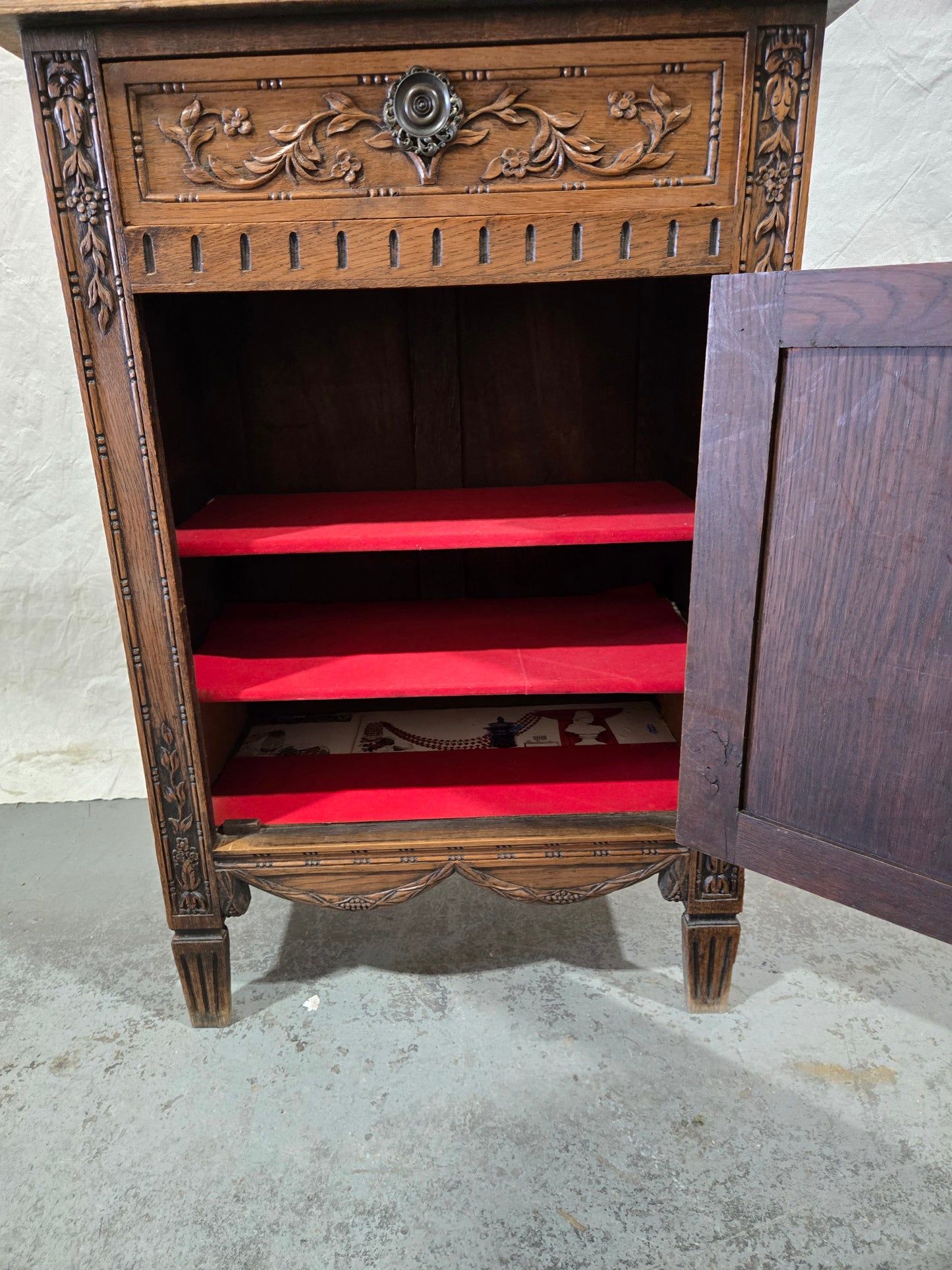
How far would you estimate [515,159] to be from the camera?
1181mm

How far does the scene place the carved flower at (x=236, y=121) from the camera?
116 cm

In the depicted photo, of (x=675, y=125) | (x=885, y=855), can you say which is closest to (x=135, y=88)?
(x=675, y=125)

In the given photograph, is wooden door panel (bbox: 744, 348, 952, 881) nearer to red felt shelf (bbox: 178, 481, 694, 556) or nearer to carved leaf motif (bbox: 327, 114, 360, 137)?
red felt shelf (bbox: 178, 481, 694, 556)

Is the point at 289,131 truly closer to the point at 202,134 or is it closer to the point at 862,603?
the point at 202,134

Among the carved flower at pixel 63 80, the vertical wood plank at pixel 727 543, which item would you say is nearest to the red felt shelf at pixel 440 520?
the vertical wood plank at pixel 727 543

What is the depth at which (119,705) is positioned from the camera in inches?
94.3

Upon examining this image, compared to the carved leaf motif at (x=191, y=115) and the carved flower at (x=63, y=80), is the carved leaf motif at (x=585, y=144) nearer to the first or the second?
the carved leaf motif at (x=191, y=115)

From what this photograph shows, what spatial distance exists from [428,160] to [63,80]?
1.62ft

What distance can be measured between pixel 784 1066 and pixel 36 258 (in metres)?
2.35

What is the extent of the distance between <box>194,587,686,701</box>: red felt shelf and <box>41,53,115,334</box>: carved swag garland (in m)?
0.62

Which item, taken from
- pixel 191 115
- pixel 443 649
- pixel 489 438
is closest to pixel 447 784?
pixel 443 649

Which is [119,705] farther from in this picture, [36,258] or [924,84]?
[924,84]

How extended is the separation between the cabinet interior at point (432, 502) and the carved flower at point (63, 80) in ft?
1.33

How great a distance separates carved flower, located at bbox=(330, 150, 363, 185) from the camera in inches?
46.2
